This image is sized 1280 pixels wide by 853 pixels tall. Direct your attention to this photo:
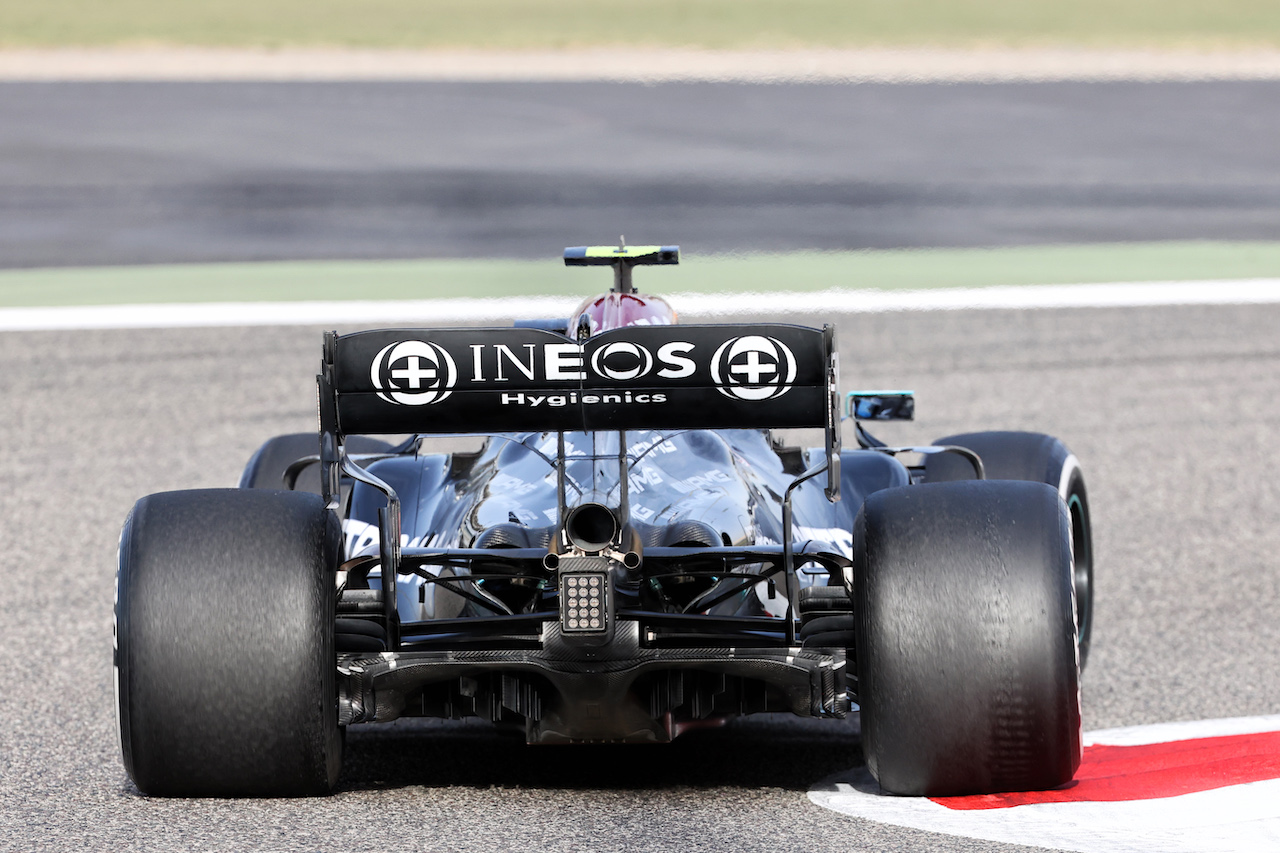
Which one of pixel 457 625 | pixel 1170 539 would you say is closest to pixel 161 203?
pixel 1170 539

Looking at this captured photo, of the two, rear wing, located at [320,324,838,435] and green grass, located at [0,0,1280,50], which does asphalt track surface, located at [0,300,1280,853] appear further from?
green grass, located at [0,0,1280,50]

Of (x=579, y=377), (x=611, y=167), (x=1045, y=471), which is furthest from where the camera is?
(x=611, y=167)

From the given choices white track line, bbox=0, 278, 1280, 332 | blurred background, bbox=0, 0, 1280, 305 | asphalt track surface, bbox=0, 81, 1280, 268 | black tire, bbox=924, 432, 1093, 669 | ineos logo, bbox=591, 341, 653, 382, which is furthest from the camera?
asphalt track surface, bbox=0, 81, 1280, 268

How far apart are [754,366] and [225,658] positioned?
152 cm

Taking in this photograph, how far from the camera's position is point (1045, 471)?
741 cm

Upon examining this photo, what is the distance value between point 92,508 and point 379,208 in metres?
8.88

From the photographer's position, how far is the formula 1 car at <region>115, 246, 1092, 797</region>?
515 centimetres

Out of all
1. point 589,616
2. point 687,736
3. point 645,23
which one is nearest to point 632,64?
point 645,23

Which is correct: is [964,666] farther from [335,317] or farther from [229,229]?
[229,229]

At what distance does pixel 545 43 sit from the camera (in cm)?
2873

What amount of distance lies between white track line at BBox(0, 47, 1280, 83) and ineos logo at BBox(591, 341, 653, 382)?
20023 millimetres

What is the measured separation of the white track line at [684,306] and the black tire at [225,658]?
8858 millimetres

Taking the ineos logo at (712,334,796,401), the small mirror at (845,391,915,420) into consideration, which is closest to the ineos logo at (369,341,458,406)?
the ineos logo at (712,334,796,401)

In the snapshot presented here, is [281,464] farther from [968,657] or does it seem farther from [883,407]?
[968,657]
